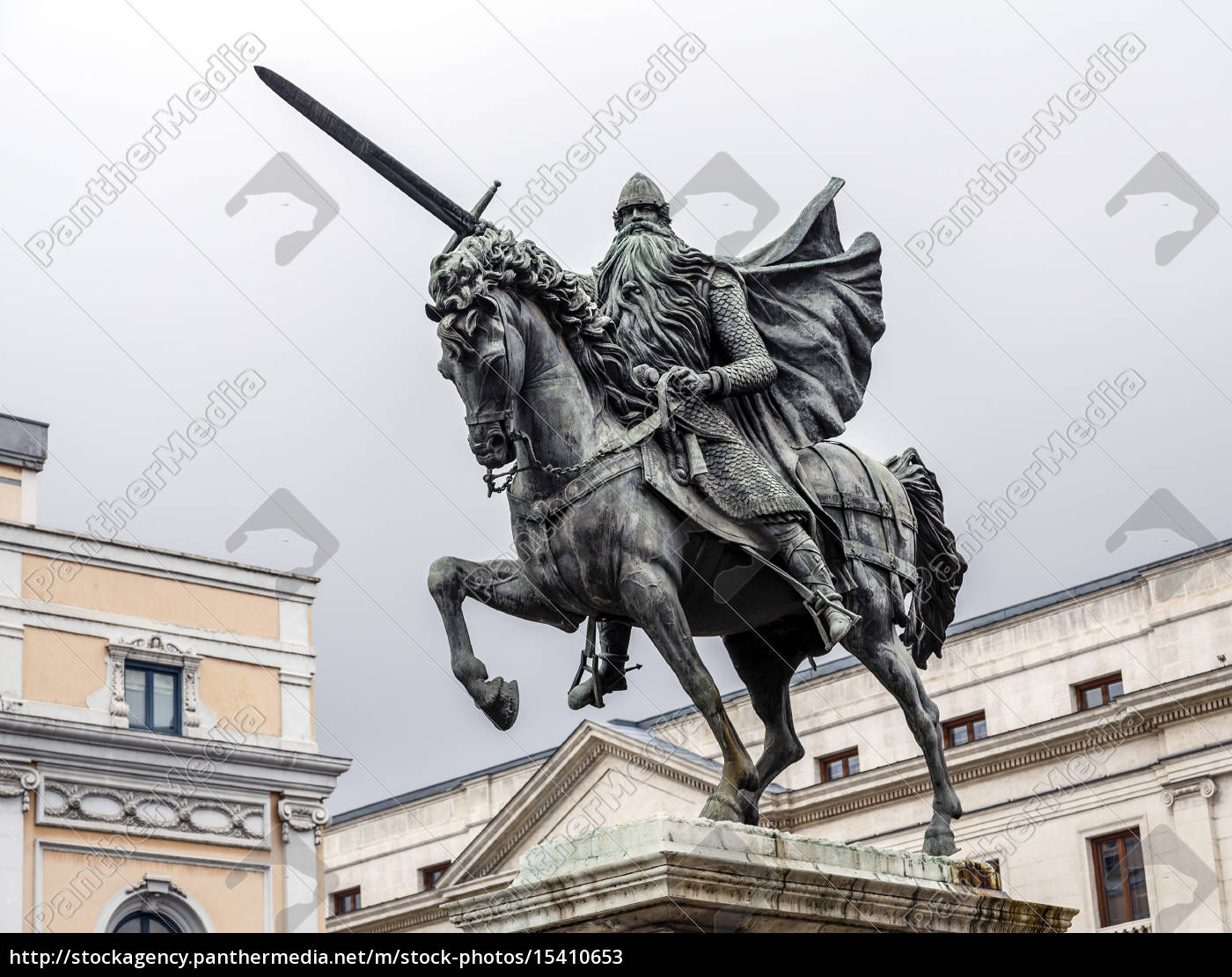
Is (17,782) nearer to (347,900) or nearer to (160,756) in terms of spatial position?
(160,756)

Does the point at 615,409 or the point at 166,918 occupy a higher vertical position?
the point at 166,918

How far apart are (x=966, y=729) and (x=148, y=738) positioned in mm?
17267

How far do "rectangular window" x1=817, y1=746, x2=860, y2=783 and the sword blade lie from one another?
3463cm

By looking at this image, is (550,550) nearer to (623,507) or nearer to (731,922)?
(623,507)

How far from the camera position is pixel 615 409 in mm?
10086

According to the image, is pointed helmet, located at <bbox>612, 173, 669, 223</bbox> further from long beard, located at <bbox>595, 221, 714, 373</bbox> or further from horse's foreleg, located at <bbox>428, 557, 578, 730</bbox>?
horse's foreleg, located at <bbox>428, 557, 578, 730</bbox>

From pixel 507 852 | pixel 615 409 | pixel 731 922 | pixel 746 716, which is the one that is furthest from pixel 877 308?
pixel 507 852

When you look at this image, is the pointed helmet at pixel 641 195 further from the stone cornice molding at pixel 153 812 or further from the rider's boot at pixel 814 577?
the stone cornice molding at pixel 153 812

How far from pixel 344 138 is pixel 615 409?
76.6 inches

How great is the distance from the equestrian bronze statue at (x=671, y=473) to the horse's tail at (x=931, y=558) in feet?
0.80

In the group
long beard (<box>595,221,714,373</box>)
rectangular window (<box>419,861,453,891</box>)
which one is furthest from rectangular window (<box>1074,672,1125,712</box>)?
long beard (<box>595,221,714,373</box>)

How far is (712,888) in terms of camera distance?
8.98 meters

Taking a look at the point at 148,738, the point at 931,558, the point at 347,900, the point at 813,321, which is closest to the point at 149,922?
the point at 148,738

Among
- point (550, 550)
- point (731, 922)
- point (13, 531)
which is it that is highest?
point (13, 531)
